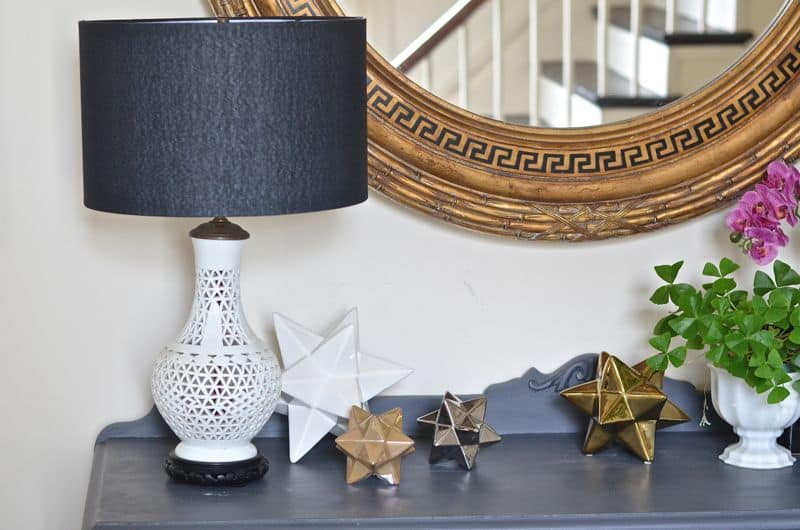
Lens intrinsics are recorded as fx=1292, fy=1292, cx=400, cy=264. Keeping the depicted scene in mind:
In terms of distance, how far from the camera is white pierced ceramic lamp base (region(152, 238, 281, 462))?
5.02ft

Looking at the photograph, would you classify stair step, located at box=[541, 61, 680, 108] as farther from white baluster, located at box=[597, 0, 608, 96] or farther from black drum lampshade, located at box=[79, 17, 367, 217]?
black drum lampshade, located at box=[79, 17, 367, 217]

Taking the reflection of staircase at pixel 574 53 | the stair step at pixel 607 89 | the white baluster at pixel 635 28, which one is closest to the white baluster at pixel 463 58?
the reflection of staircase at pixel 574 53

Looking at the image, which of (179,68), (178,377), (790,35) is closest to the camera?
(179,68)

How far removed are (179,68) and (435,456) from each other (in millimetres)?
621

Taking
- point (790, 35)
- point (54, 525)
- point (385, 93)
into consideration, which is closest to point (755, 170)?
point (790, 35)

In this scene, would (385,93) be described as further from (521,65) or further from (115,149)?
(115,149)

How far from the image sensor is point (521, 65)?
5.58 ft

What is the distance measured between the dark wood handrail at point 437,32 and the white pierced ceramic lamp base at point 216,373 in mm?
348

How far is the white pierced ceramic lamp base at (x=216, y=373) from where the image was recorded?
153cm

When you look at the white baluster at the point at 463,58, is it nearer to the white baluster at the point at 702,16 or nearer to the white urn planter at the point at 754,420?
the white baluster at the point at 702,16

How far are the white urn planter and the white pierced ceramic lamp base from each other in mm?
586

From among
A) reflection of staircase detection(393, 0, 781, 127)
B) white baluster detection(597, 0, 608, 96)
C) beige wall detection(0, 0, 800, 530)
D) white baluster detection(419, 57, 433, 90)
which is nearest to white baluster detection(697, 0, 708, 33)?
reflection of staircase detection(393, 0, 781, 127)

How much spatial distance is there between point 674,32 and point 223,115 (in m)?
0.69

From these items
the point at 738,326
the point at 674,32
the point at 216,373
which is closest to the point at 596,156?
the point at 674,32
